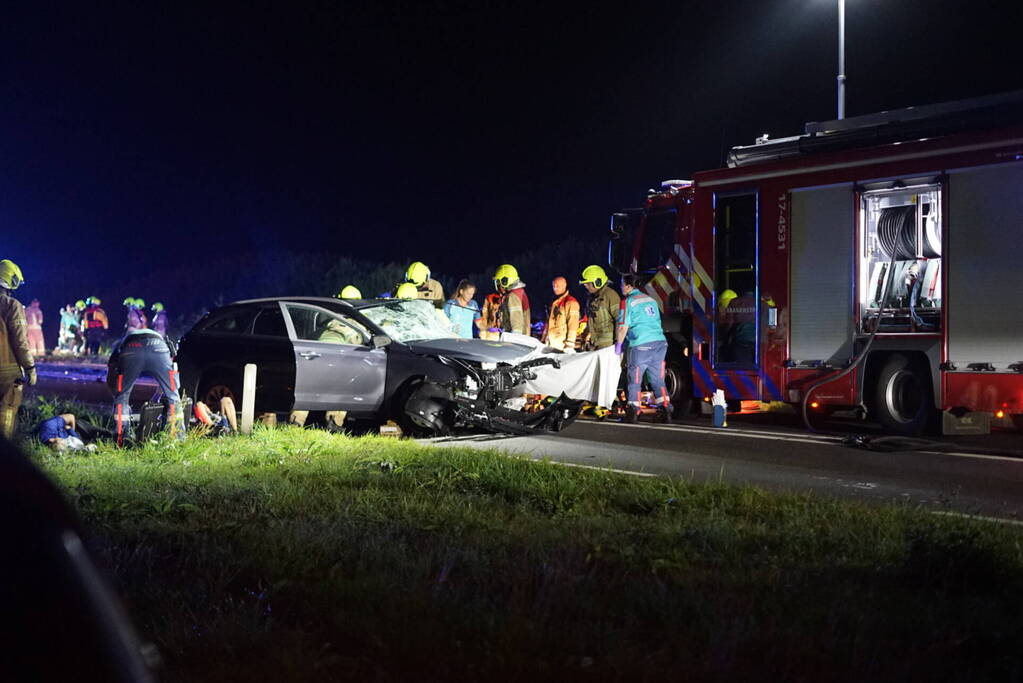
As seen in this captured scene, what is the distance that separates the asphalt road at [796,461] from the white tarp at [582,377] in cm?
41

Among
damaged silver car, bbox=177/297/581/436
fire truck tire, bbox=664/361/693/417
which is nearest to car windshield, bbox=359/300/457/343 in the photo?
damaged silver car, bbox=177/297/581/436

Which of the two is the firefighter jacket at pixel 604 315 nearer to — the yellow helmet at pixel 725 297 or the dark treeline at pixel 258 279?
the yellow helmet at pixel 725 297

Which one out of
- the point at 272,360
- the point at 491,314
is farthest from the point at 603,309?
the point at 272,360

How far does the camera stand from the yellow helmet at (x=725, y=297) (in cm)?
1401

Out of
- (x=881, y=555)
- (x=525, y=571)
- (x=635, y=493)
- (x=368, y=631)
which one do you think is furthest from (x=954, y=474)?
(x=368, y=631)

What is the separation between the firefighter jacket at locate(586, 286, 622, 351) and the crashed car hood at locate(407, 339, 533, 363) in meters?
3.32

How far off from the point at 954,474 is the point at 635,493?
346 centimetres

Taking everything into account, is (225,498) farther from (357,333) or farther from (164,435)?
(357,333)

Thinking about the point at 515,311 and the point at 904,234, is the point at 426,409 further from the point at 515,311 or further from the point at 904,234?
the point at 904,234

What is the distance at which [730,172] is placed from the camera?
13.9 meters

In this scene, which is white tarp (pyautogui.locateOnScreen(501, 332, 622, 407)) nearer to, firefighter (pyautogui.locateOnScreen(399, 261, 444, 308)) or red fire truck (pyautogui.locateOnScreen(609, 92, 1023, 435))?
red fire truck (pyautogui.locateOnScreen(609, 92, 1023, 435))

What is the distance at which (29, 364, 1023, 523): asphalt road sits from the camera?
824 cm

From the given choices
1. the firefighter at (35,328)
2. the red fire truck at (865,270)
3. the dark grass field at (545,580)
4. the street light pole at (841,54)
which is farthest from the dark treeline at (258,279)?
the dark grass field at (545,580)

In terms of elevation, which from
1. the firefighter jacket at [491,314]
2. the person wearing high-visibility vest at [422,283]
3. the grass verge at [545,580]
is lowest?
the grass verge at [545,580]
